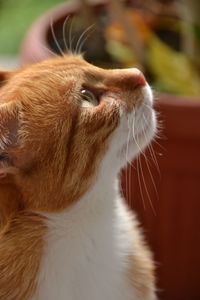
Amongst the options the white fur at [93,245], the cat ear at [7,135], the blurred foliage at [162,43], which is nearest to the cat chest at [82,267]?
the white fur at [93,245]

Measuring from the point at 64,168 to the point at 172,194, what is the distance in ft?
1.58

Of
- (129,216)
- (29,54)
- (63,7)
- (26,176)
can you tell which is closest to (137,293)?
(129,216)

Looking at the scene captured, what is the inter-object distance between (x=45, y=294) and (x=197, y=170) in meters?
0.47

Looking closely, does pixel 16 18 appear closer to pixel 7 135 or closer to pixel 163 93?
pixel 163 93

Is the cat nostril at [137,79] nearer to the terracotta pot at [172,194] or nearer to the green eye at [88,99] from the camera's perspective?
the green eye at [88,99]

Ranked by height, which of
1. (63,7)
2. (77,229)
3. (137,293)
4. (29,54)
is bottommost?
(137,293)

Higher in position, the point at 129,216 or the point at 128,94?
the point at 128,94

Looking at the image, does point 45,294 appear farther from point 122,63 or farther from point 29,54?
point 122,63

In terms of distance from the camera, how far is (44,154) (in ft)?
3.14

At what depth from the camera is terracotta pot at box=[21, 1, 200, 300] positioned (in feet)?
4.40

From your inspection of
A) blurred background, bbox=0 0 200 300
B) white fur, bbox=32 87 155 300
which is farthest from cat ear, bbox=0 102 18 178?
blurred background, bbox=0 0 200 300

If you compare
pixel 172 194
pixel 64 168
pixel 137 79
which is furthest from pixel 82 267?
pixel 172 194

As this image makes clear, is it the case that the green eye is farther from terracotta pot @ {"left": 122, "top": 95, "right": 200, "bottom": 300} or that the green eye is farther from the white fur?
terracotta pot @ {"left": 122, "top": 95, "right": 200, "bottom": 300}

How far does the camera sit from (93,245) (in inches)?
42.3
